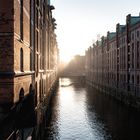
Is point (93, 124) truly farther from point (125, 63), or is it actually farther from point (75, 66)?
point (75, 66)

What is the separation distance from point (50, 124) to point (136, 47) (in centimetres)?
2319

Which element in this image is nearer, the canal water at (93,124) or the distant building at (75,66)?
the canal water at (93,124)

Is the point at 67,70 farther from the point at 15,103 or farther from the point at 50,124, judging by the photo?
the point at 15,103

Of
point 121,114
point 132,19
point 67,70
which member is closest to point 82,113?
point 121,114

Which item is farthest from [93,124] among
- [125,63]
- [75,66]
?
[75,66]

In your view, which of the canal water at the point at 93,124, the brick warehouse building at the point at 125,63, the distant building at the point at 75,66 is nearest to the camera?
the canal water at the point at 93,124

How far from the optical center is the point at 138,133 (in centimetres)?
2603

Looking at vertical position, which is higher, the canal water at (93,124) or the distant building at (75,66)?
the distant building at (75,66)

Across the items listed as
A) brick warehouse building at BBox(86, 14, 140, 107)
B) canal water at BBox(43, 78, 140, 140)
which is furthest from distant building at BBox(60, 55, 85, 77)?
canal water at BBox(43, 78, 140, 140)

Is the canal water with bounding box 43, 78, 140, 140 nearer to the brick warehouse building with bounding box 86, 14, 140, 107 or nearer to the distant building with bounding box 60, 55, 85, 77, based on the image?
the brick warehouse building with bounding box 86, 14, 140, 107

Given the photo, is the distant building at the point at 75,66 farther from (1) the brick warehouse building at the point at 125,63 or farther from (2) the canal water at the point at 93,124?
(2) the canal water at the point at 93,124

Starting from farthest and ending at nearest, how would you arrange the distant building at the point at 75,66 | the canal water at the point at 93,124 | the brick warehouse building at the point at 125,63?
the distant building at the point at 75,66
the brick warehouse building at the point at 125,63
the canal water at the point at 93,124

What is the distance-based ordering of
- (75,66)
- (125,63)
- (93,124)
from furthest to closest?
1. (75,66)
2. (125,63)
3. (93,124)

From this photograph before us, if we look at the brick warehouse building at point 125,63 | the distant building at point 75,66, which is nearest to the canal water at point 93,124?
the brick warehouse building at point 125,63
